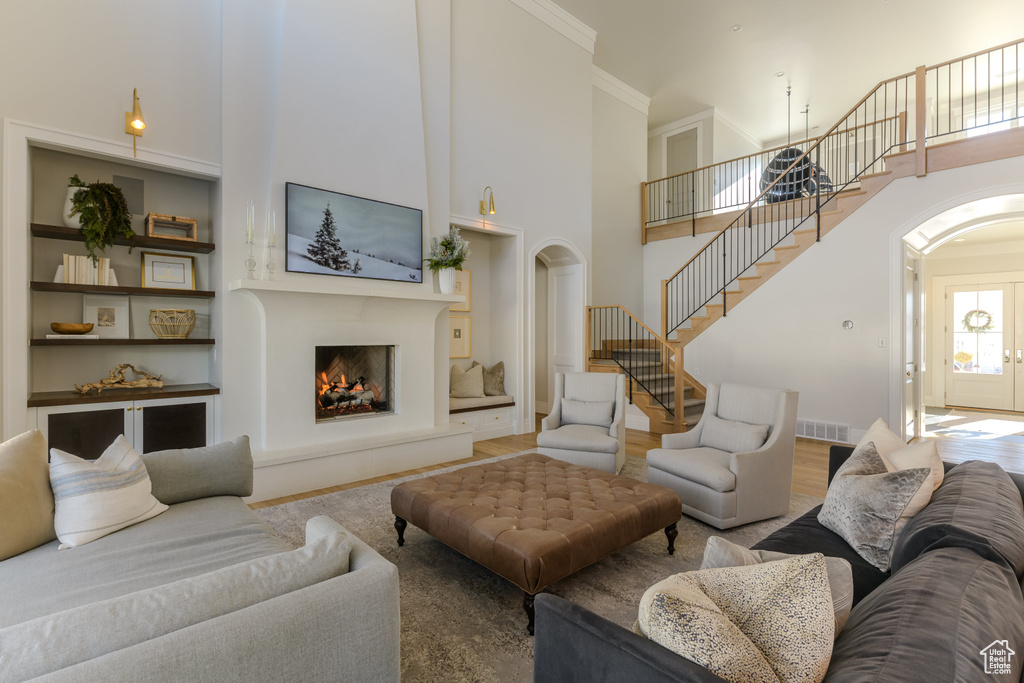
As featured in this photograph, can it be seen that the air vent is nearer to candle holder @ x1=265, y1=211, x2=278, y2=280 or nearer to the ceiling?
the ceiling

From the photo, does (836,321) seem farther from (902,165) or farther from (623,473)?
(623,473)

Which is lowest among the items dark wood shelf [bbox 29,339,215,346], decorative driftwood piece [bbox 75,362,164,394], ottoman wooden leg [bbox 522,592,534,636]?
ottoman wooden leg [bbox 522,592,534,636]

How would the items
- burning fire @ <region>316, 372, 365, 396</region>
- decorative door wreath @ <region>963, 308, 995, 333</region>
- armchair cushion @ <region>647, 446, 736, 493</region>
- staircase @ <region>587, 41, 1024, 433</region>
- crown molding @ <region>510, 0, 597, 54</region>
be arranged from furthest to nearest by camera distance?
decorative door wreath @ <region>963, 308, 995, 333</region> < crown molding @ <region>510, 0, 597, 54</region> < staircase @ <region>587, 41, 1024, 433</region> < burning fire @ <region>316, 372, 365, 396</region> < armchair cushion @ <region>647, 446, 736, 493</region>

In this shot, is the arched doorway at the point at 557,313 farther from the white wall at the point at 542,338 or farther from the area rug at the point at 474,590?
the area rug at the point at 474,590

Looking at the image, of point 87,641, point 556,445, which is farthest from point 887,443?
point 87,641

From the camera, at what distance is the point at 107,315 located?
3854 mm

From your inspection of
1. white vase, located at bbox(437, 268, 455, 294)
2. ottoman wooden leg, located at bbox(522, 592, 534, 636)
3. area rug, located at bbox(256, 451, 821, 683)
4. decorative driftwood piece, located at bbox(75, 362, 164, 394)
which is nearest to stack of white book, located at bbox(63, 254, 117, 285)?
decorative driftwood piece, located at bbox(75, 362, 164, 394)

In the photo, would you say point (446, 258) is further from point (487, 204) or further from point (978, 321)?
point (978, 321)

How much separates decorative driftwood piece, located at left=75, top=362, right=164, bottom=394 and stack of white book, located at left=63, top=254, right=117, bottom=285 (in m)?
0.70

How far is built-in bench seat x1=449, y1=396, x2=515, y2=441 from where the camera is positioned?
584 cm

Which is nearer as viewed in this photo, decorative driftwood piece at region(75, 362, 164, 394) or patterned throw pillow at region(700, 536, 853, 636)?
patterned throw pillow at region(700, 536, 853, 636)

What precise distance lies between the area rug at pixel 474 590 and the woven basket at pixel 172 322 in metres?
1.67

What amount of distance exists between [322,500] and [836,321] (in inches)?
237

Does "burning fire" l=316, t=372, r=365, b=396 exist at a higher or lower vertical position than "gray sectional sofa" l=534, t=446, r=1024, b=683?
higher
